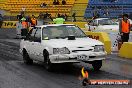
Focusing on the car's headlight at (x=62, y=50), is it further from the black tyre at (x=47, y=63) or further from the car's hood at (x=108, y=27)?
the car's hood at (x=108, y=27)

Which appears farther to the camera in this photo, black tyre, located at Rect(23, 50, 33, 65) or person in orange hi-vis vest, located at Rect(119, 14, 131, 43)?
person in orange hi-vis vest, located at Rect(119, 14, 131, 43)

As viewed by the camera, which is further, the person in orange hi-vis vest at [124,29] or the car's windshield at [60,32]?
the person in orange hi-vis vest at [124,29]

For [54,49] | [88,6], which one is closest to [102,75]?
[54,49]

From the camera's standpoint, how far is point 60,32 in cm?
1352

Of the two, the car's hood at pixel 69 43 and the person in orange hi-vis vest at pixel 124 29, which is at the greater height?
the car's hood at pixel 69 43

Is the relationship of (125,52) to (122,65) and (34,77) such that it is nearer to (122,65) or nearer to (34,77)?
(122,65)

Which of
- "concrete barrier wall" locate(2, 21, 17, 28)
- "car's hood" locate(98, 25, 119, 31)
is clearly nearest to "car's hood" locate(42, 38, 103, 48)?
"car's hood" locate(98, 25, 119, 31)

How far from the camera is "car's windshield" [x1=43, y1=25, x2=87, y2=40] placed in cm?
1334

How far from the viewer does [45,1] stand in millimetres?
54906

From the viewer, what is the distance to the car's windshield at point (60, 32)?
1334cm

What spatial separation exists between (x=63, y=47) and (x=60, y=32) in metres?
1.48

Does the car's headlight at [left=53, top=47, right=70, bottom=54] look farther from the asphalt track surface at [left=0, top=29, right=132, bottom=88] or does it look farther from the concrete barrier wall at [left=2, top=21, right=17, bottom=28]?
the concrete barrier wall at [left=2, top=21, right=17, bottom=28]

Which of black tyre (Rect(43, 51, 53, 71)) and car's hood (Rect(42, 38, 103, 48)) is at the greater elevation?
car's hood (Rect(42, 38, 103, 48))

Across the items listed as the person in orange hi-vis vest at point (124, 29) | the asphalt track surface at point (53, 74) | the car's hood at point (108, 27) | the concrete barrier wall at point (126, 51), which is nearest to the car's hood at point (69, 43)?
the asphalt track surface at point (53, 74)
